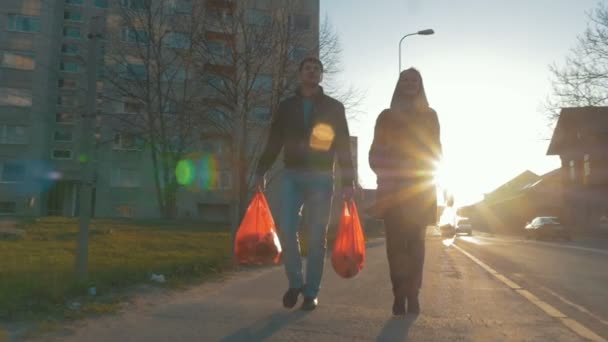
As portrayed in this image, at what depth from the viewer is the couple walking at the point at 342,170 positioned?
454cm

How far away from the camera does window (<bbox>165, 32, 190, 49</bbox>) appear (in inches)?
942

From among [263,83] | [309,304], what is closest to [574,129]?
[263,83]

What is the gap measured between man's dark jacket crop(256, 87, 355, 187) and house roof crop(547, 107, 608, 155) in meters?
42.3

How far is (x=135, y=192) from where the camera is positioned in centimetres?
4694

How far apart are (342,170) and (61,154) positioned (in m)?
49.3

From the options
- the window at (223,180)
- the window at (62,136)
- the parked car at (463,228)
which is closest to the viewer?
the window at (223,180)

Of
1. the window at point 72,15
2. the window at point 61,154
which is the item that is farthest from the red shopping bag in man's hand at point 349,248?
the window at point 72,15

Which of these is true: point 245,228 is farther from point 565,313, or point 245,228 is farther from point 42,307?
point 565,313

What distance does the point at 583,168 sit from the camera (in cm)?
4869

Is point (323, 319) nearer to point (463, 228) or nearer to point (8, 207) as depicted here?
point (8, 207)

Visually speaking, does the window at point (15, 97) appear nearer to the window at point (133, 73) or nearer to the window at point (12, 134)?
the window at point (12, 134)

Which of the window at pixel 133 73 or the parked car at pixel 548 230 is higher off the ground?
the window at pixel 133 73

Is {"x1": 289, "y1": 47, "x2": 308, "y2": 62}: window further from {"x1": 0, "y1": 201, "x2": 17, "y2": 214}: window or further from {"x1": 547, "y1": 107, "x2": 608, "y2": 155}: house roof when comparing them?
{"x1": 0, "y1": 201, "x2": 17, "y2": 214}: window

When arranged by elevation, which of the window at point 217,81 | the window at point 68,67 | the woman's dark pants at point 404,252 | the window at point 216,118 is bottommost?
the woman's dark pants at point 404,252
